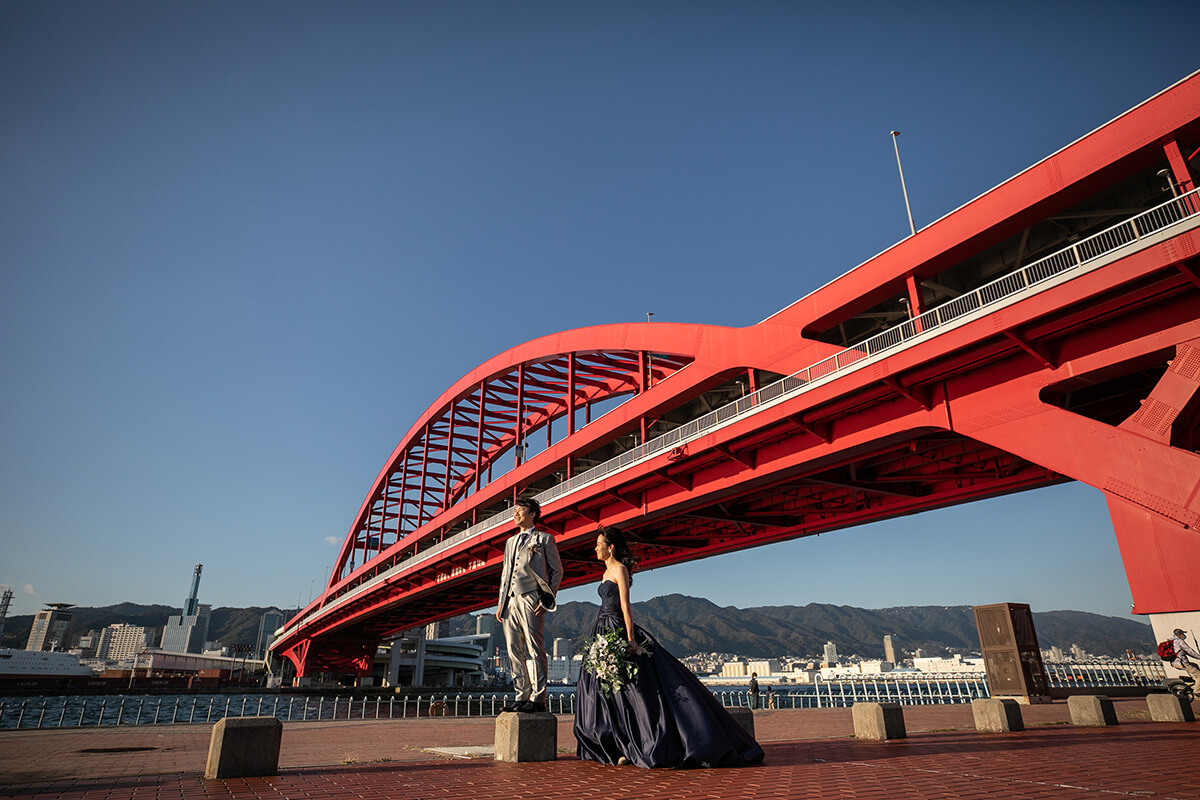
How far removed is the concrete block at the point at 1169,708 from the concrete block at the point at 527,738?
11195mm

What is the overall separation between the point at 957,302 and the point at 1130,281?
296cm

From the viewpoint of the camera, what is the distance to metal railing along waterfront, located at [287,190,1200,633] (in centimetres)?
1070

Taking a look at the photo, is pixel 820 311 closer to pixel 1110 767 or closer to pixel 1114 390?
pixel 1114 390

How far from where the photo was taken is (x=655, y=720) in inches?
221

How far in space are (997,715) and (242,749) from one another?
10.7 m

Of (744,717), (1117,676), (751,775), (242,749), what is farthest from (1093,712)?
(1117,676)

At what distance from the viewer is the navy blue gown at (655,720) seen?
5.50m

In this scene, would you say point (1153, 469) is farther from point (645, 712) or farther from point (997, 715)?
point (645, 712)

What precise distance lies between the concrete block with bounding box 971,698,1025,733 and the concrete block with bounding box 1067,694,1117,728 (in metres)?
1.77

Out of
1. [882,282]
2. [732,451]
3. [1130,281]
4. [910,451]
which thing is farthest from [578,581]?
[1130,281]

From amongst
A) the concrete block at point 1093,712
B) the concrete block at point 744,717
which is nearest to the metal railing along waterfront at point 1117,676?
the concrete block at point 1093,712

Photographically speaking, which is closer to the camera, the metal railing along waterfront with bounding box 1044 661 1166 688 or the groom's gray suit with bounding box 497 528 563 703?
the groom's gray suit with bounding box 497 528 563 703

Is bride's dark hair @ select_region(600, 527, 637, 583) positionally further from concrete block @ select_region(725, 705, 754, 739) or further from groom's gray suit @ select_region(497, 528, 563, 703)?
concrete block @ select_region(725, 705, 754, 739)

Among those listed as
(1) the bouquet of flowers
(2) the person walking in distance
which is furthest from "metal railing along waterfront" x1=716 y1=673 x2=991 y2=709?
(1) the bouquet of flowers
